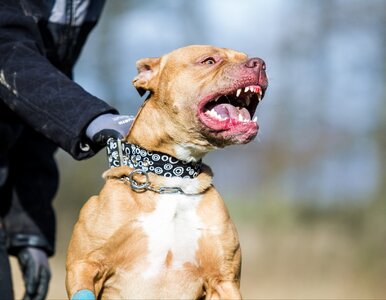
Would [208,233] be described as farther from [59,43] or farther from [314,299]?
[314,299]

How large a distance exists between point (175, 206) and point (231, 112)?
45 centimetres

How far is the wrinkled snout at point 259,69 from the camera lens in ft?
13.0

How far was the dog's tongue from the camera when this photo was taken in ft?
13.3

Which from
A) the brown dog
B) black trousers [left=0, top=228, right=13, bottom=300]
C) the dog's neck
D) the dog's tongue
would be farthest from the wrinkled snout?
black trousers [left=0, top=228, right=13, bottom=300]

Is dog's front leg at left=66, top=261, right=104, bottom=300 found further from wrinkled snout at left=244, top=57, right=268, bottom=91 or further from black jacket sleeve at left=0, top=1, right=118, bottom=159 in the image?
wrinkled snout at left=244, top=57, right=268, bottom=91

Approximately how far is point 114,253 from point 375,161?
844 cm

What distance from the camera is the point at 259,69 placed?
398cm

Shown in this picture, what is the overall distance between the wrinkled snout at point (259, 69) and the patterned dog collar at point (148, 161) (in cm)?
51

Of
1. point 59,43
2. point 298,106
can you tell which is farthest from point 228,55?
point 298,106

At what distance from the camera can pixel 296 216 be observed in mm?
13430

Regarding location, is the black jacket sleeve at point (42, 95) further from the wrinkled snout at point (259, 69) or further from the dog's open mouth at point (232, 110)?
the wrinkled snout at point (259, 69)

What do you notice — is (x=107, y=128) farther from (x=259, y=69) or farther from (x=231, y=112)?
(x=259, y=69)

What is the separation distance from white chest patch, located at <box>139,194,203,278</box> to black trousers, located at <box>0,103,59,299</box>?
1.66 meters

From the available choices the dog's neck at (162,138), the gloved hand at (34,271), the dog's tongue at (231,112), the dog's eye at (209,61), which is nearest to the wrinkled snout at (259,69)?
the dog's tongue at (231,112)
